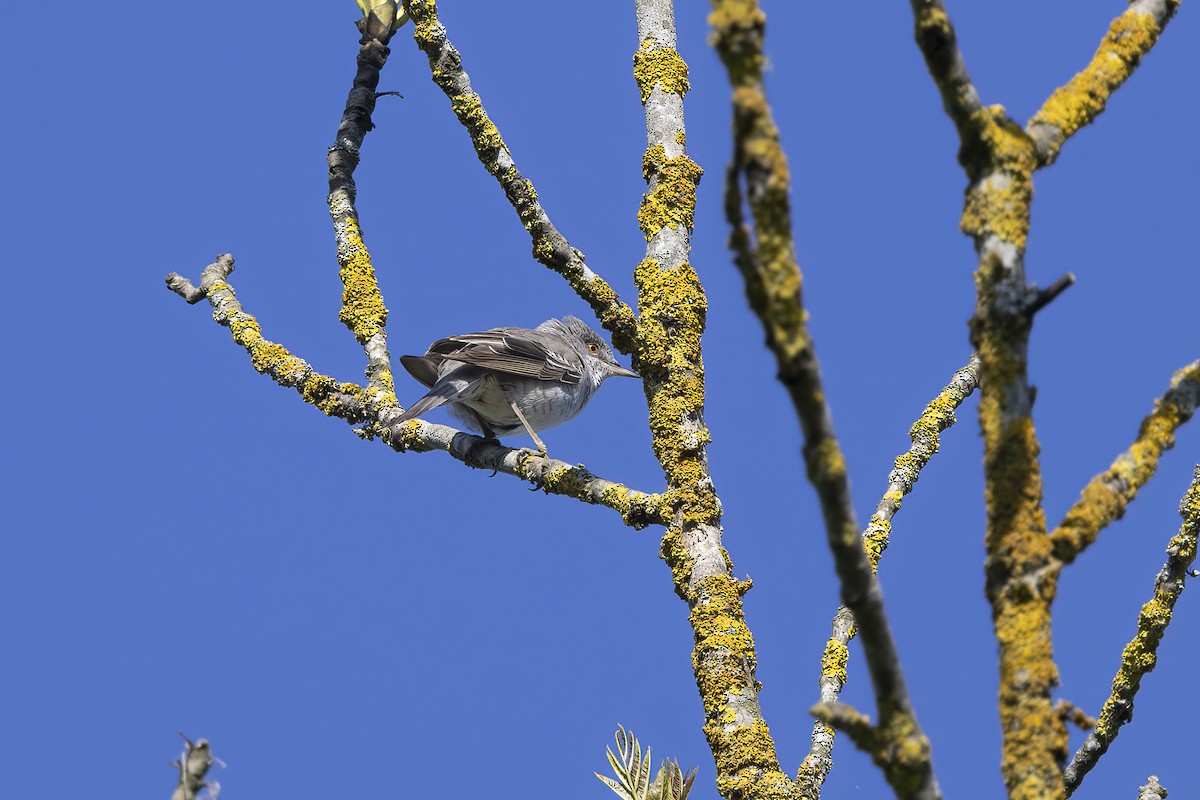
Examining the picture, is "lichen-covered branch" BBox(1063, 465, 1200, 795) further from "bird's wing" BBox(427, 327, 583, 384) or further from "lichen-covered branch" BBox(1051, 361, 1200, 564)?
"bird's wing" BBox(427, 327, 583, 384)

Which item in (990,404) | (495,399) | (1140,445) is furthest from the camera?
(495,399)

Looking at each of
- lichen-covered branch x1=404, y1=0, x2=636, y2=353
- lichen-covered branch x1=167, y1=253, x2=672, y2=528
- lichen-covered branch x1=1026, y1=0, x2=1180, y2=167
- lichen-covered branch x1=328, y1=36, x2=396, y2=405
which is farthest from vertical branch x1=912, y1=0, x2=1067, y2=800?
lichen-covered branch x1=328, y1=36, x2=396, y2=405

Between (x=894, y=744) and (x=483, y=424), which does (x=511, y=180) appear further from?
(x=894, y=744)

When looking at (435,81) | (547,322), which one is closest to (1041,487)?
(435,81)

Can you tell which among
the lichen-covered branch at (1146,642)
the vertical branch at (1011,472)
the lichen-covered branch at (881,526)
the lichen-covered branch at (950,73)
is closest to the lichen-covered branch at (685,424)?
the lichen-covered branch at (881,526)

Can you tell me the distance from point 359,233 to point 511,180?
177 centimetres

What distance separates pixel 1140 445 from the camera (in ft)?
8.57

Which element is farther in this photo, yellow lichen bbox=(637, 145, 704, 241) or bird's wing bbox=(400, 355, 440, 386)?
bird's wing bbox=(400, 355, 440, 386)

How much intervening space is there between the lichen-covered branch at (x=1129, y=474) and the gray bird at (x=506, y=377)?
453 cm

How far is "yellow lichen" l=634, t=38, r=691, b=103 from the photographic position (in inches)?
213

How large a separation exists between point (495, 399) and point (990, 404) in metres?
5.27

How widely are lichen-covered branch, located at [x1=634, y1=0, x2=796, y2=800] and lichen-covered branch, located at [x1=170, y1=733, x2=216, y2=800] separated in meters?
2.08

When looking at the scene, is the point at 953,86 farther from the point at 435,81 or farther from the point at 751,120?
the point at 435,81

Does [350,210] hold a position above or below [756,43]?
above
